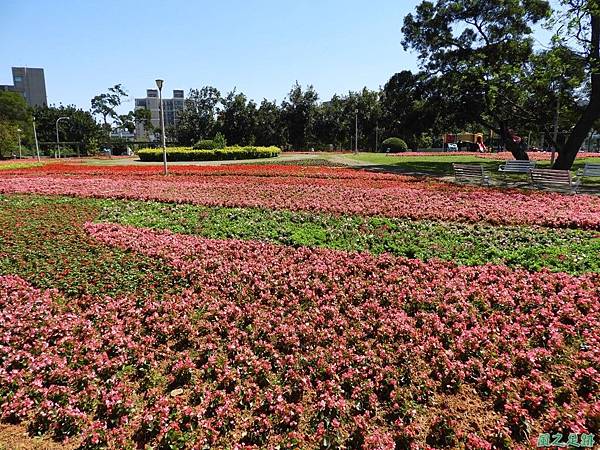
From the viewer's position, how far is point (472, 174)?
14016 mm

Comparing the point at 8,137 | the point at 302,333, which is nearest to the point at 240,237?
the point at 302,333

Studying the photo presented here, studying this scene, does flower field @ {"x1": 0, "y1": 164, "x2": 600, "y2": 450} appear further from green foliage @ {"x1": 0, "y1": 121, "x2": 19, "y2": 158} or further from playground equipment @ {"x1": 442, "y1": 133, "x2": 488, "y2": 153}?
playground equipment @ {"x1": 442, "y1": 133, "x2": 488, "y2": 153}

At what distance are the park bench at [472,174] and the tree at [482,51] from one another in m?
8.26

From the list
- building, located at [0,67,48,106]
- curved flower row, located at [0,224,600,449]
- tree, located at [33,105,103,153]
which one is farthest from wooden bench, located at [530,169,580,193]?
building, located at [0,67,48,106]

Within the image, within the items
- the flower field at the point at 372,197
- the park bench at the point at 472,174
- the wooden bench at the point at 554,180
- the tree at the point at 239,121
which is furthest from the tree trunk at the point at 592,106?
the tree at the point at 239,121

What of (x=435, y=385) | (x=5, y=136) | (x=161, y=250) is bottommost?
(x=435, y=385)

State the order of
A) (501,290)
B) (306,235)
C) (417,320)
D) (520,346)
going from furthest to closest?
(306,235), (501,290), (417,320), (520,346)

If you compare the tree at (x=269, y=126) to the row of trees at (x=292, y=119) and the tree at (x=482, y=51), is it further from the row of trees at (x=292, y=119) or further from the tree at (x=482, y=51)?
the tree at (x=482, y=51)

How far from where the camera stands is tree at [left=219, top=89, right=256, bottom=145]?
50.9 metres

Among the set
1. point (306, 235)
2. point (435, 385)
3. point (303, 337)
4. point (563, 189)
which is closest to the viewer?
point (435, 385)

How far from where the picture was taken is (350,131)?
179 ft

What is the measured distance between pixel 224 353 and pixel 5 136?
47.1m

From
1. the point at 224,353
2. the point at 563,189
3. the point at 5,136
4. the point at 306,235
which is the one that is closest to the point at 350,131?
the point at 5,136

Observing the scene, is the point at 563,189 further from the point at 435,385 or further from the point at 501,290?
the point at 435,385
